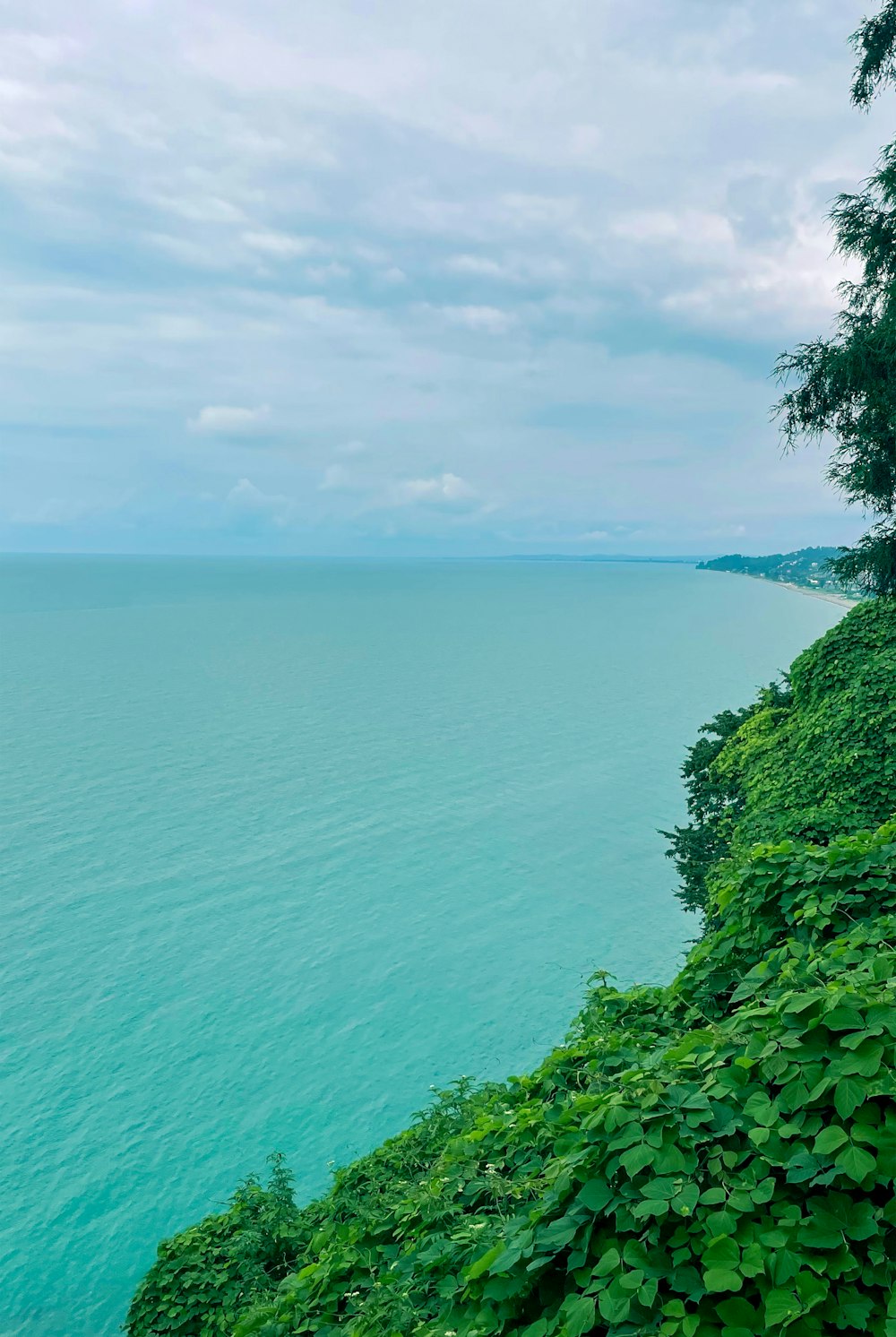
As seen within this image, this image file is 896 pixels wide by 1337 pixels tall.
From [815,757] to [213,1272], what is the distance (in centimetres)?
1300

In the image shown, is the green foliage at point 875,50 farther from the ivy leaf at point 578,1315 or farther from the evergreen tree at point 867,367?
the ivy leaf at point 578,1315

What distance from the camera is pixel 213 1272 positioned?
1157 cm

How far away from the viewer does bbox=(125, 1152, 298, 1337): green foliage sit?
10938 millimetres

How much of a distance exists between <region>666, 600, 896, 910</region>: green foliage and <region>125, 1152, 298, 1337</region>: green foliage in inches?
367

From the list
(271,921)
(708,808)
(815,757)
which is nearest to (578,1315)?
(815,757)

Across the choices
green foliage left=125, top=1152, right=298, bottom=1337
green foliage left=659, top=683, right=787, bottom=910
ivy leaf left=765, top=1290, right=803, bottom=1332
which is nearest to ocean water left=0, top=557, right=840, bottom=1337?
green foliage left=125, top=1152, right=298, bottom=1337

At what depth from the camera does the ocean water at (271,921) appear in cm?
2000

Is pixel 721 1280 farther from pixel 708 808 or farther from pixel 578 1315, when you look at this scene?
pixel 708 808

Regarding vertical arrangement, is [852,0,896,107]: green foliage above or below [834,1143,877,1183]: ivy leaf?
above

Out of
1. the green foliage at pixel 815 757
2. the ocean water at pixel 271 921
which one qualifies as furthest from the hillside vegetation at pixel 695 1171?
the ocean water at pixel 271 921

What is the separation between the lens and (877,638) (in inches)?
613

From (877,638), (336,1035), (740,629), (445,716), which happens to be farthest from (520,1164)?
(740,629)

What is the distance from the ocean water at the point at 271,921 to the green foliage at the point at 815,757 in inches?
385

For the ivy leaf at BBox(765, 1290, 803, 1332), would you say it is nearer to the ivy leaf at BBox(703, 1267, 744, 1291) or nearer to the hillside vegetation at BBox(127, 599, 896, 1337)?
the hillside vegetation at BBox(127, 599, 896, 1337)
